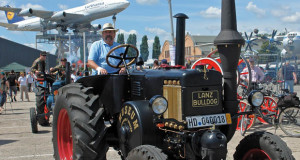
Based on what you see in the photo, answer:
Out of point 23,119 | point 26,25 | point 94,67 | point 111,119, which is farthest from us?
point 26,25

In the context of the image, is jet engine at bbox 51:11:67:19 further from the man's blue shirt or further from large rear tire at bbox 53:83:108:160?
large rear tire at bbox 53:83:108:160

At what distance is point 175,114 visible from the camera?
3.46 m

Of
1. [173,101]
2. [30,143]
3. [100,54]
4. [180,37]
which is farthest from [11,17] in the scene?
[173,101]

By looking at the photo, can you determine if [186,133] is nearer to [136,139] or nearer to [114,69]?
[136,139]

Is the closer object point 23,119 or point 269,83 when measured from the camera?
point 269,83

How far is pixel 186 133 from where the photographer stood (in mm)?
3271

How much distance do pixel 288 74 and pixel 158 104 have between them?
8.58m

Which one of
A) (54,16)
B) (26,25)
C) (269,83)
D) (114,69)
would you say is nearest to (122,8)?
(54,16)

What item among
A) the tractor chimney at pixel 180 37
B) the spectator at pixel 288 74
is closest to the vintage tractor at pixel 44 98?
the tractor chimney at pixel 180 37

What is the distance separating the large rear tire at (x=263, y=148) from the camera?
3.22 m

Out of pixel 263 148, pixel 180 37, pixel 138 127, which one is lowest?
pixel 263 148

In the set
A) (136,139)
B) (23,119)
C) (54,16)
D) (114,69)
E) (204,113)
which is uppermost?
(54,16)

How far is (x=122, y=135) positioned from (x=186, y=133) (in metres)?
0.73

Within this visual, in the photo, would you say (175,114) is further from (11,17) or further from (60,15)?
(11,17)
